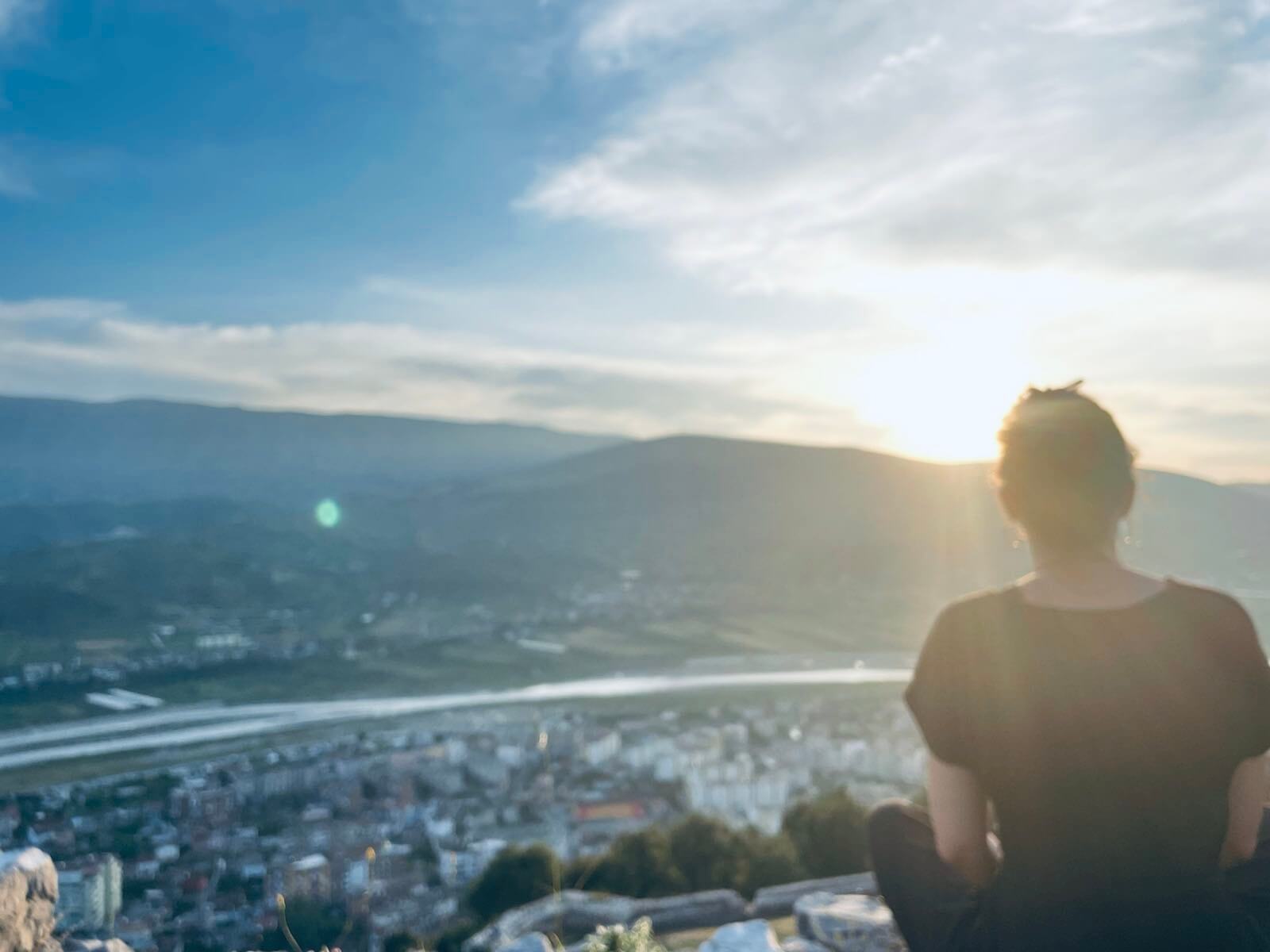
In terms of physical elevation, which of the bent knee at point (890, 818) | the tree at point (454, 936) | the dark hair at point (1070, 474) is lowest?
Result: the tree at point (454, 936)

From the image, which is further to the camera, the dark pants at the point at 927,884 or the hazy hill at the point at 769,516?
the hazy hill at the point at 769,516

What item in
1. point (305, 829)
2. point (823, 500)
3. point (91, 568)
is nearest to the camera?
point (305, 829)

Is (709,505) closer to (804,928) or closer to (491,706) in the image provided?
(491,706)

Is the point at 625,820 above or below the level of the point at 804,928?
below

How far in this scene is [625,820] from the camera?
10.7 m

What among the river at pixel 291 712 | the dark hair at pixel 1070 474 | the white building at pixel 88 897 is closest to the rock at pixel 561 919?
the white building at pixel 88 897

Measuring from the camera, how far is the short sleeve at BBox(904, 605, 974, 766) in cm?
166

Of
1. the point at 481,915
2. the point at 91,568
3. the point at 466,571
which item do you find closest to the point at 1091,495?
the point at 481,915

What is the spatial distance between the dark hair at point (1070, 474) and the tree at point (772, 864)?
570cm

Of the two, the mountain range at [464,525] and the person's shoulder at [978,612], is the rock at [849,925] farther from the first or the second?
the mountain range at [464,525]

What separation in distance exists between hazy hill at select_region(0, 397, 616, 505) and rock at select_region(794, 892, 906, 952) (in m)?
37.0

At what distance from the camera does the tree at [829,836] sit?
24.5 ft

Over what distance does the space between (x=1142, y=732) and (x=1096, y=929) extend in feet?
1.10

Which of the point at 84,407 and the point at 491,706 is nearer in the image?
the point at 491,706
